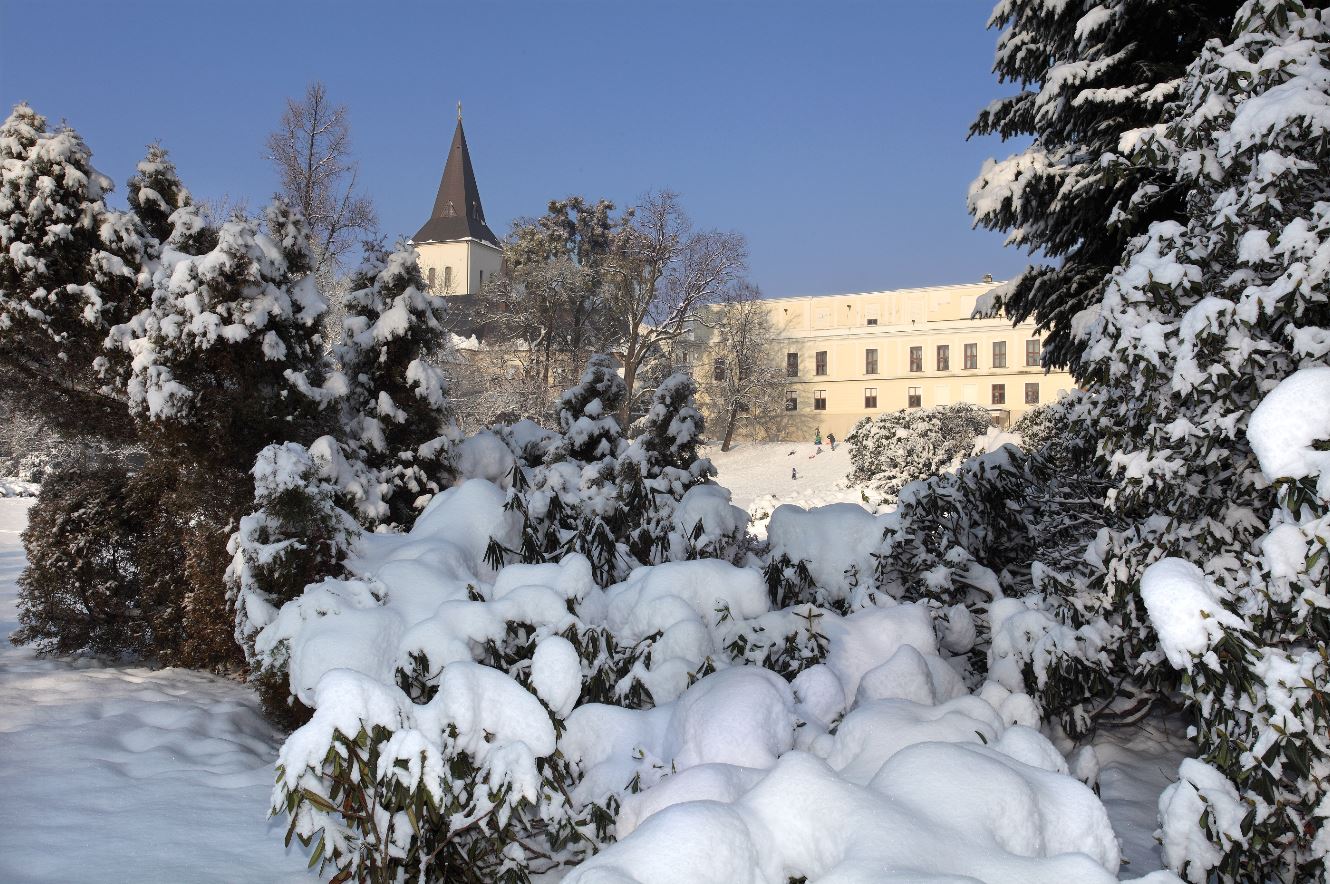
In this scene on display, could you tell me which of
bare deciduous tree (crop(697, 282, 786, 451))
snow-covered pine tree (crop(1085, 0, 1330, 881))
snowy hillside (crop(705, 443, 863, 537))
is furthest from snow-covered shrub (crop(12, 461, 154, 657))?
bare deciduous tree (crop(697, 282, 786, 451))

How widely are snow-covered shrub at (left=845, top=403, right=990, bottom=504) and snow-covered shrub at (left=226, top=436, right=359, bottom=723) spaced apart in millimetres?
19892

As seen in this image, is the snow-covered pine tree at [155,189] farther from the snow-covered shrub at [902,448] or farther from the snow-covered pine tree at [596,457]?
the snow-covered shrub at [902,448]

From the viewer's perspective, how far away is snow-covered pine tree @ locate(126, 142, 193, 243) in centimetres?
843

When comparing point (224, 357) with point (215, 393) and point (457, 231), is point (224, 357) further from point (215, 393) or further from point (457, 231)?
point (457, 231)

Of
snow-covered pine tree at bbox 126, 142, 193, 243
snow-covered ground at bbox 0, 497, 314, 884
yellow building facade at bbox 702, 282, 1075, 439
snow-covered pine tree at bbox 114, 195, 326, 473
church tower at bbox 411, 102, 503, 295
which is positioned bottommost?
snow-covered ground at bbox 0, 497, 314, 884

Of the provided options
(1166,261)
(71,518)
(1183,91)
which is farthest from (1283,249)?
(71,518)

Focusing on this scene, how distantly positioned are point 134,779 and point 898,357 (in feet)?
169

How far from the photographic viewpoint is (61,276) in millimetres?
7148

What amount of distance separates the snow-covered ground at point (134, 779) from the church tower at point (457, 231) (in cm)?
5595

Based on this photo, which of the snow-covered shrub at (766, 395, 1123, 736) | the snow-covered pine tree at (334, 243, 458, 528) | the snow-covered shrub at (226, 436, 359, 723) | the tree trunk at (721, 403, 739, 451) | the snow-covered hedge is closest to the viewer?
the snow-covered hedge

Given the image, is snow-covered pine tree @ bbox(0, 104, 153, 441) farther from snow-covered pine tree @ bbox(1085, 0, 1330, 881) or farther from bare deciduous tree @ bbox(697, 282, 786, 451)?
bare deciduous tree @ bbox(697, 282, 786, 451)

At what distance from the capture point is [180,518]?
6.44 m

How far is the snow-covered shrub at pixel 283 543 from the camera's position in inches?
195

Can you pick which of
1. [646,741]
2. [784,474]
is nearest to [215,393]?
[646,741]
